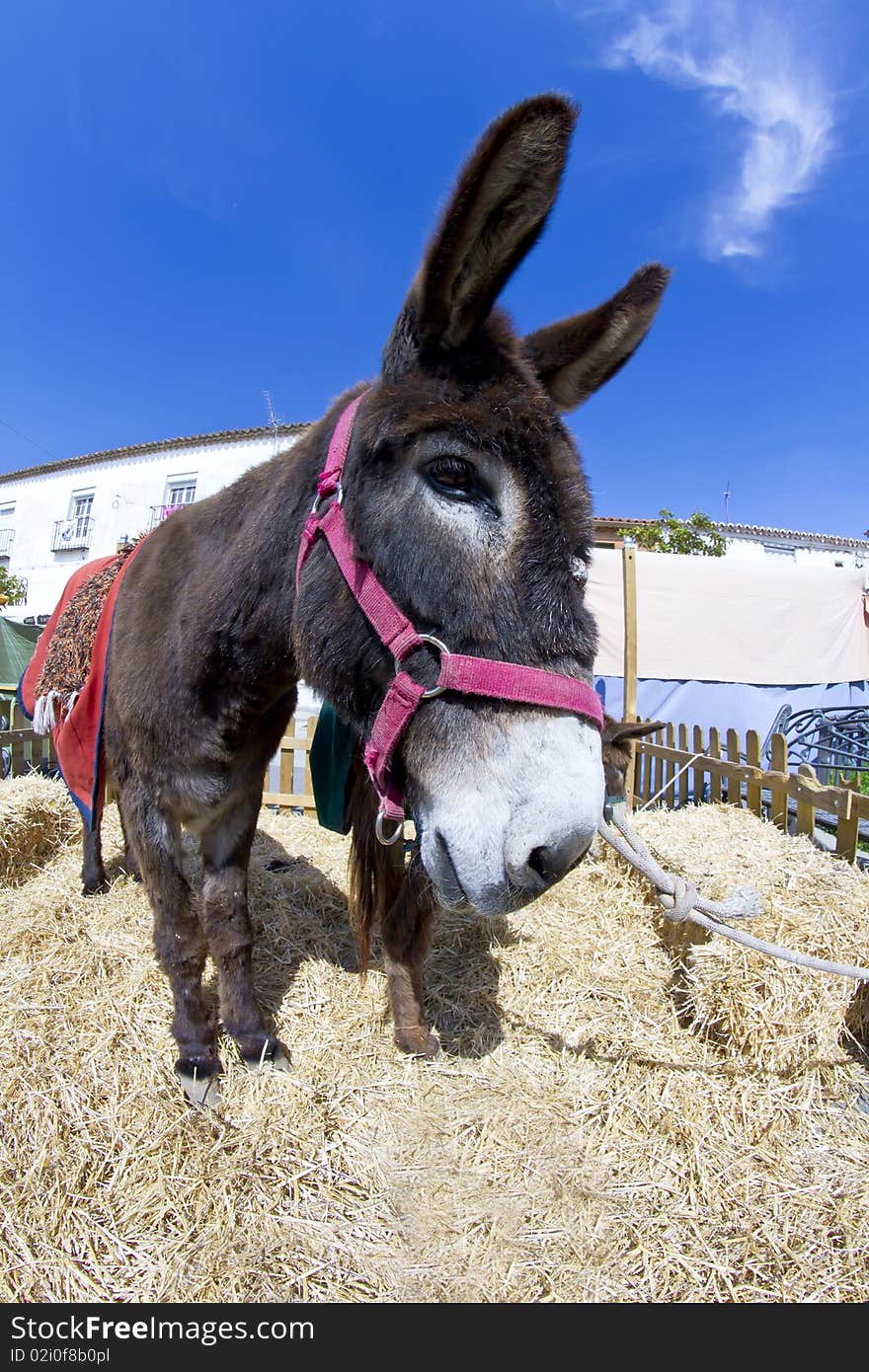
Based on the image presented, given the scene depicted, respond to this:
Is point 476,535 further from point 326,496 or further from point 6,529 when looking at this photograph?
point 6,529

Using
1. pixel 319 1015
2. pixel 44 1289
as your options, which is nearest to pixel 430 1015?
pixel 319 1015

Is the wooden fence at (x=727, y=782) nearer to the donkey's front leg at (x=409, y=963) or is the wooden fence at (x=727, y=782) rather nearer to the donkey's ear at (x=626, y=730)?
the donkey's front leg at (x=409, y=963)

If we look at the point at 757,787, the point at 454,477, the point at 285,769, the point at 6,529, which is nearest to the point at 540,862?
the point at 454,477

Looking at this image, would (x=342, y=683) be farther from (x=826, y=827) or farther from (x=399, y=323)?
(x=826, y=827)

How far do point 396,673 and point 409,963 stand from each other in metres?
1.85

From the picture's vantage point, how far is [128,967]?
311 centimetres

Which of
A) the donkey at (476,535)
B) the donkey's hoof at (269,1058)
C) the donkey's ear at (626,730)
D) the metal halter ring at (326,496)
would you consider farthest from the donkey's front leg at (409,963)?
the metal halter ring at (326,496)

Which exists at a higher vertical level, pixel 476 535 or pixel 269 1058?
pixel 476 535

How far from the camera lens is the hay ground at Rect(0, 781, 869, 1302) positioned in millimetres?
1783

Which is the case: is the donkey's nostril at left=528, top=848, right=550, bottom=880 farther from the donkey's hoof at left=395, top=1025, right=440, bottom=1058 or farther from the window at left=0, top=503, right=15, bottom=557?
the window at left=0, top=503, right=15, bottom=557

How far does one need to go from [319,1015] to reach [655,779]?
4820mm

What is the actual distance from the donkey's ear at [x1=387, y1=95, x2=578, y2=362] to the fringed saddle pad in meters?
2.01

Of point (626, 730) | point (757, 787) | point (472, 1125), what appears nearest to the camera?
point (472, 1125)

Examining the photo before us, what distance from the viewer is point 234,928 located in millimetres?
2697
